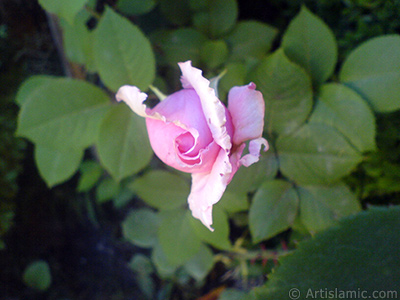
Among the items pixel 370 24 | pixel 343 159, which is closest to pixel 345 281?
pixel 343 159

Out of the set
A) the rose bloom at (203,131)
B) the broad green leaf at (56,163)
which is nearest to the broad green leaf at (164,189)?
the broad green leaf at (56,163)

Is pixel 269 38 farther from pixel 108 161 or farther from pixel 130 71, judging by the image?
pixel 108 161

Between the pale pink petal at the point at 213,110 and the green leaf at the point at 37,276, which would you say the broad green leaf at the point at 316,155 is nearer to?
the pale pink petal at the point at 213,110

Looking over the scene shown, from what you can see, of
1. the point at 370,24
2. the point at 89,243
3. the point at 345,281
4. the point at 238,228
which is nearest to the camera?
the point at 345,281

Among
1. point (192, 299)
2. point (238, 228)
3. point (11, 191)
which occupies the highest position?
point (11, 191)

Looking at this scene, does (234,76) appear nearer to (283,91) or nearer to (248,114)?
(283,91)

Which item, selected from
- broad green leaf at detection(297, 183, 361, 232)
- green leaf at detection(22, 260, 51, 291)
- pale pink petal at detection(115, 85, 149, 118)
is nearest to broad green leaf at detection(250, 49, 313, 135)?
broad green leaf at detection(297, 183, 361, 232)
